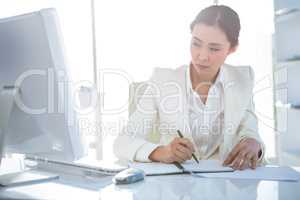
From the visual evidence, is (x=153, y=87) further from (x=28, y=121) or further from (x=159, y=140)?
(x=28, y=121)

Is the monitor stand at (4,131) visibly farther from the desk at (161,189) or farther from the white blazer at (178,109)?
the white blazer at (178,109)

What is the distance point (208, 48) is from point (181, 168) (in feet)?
2.62

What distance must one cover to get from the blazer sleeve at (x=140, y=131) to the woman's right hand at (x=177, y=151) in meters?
0.05


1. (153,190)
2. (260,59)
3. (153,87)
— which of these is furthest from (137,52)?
(153,190)

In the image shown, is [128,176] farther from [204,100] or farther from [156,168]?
[204,100]

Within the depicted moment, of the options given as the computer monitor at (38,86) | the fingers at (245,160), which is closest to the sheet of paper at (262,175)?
the fingers at (245,160)

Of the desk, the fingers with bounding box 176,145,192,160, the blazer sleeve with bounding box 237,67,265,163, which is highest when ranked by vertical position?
the blazer sleeve with bounding box 237,67,265,163

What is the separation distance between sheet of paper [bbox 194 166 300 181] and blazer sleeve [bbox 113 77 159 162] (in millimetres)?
282

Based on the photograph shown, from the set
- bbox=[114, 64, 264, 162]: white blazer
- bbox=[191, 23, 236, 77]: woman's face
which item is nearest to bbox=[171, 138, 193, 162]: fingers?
bbox=[114, 64, 264, 162]: white blazer

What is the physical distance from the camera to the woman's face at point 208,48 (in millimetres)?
1704

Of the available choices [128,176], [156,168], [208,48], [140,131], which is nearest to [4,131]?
[128,176]

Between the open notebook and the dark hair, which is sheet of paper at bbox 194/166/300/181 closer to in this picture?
the open notebook

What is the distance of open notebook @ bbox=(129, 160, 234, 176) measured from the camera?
1069mm

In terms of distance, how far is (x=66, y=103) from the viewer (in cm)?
94
